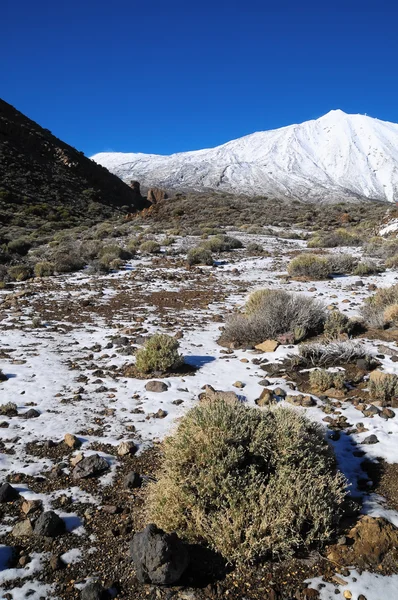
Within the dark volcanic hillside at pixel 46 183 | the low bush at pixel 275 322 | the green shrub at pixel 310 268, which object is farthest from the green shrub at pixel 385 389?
the dark volcanic hillside at pixel 46 183

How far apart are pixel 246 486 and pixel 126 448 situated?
141cm

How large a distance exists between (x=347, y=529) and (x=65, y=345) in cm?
505

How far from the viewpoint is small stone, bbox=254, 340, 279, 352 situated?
6.10m

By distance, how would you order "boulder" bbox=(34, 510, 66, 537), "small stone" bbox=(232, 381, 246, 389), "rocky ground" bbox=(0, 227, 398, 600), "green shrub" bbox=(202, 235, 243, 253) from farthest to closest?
"green shrub" bbox=(202, 235, 243, 253) → "small stone" bbox=(232, 381, 246, 389) → "boulder" bbox=(34, 510, 66, 537) → "rocky ground" bbox=(0, 227, 398, 600)

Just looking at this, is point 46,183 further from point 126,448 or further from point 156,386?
point 126,448

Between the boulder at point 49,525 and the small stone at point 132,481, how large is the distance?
576 millimetres

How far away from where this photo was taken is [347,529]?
264 centimetres

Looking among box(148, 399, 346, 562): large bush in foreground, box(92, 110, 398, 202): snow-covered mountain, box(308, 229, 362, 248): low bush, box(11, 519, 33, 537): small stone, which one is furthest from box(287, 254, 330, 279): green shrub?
box(92, 110, 398, 202): snow-covered mountain

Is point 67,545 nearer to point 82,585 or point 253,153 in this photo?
point 82,585

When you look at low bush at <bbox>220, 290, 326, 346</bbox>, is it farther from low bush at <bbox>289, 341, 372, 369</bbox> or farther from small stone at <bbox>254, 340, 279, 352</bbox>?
low bush at <bbox>289, 341, 372, 369</bbox>

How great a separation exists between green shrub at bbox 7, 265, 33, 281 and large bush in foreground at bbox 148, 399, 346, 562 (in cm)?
1030

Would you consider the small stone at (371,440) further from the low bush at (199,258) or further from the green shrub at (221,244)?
the green shrub at (221,244)

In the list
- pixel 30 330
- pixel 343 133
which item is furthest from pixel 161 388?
pixel 343 133

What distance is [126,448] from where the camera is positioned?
11.9 feet
